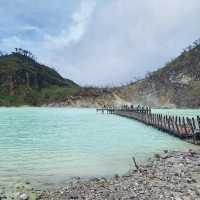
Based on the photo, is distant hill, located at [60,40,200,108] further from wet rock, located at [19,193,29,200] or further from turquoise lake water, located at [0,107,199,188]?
wet rock, located at [19,193,29,200]

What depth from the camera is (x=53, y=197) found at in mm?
13055

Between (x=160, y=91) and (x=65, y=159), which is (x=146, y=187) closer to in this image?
(x=65, y=159)

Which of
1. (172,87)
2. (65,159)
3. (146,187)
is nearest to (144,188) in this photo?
(146,187)

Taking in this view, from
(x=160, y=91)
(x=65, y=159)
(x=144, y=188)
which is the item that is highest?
(x=160, y=91)

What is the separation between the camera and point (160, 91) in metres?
172

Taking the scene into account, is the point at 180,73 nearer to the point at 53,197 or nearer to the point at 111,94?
the point at 111,94

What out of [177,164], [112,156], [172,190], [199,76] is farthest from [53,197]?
[199,76]

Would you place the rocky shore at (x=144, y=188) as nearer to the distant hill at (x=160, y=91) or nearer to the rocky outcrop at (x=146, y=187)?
the rocky outcrop at (x=146, y=187)

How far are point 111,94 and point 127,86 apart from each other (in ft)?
53.5

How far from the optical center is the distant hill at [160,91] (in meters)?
160

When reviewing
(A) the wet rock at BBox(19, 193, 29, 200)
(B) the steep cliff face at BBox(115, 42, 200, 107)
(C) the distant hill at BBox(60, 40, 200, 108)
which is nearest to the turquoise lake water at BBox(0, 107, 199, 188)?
(A) the wet rock at BBox(19, 193, 29, 200)

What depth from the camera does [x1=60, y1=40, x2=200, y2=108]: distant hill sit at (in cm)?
16050

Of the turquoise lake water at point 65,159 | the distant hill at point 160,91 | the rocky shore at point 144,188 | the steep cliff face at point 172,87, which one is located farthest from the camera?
the distant hill at point 160,91

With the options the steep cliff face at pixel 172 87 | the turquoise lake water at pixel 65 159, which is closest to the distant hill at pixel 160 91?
the steep cliff face at pixel 172 87
